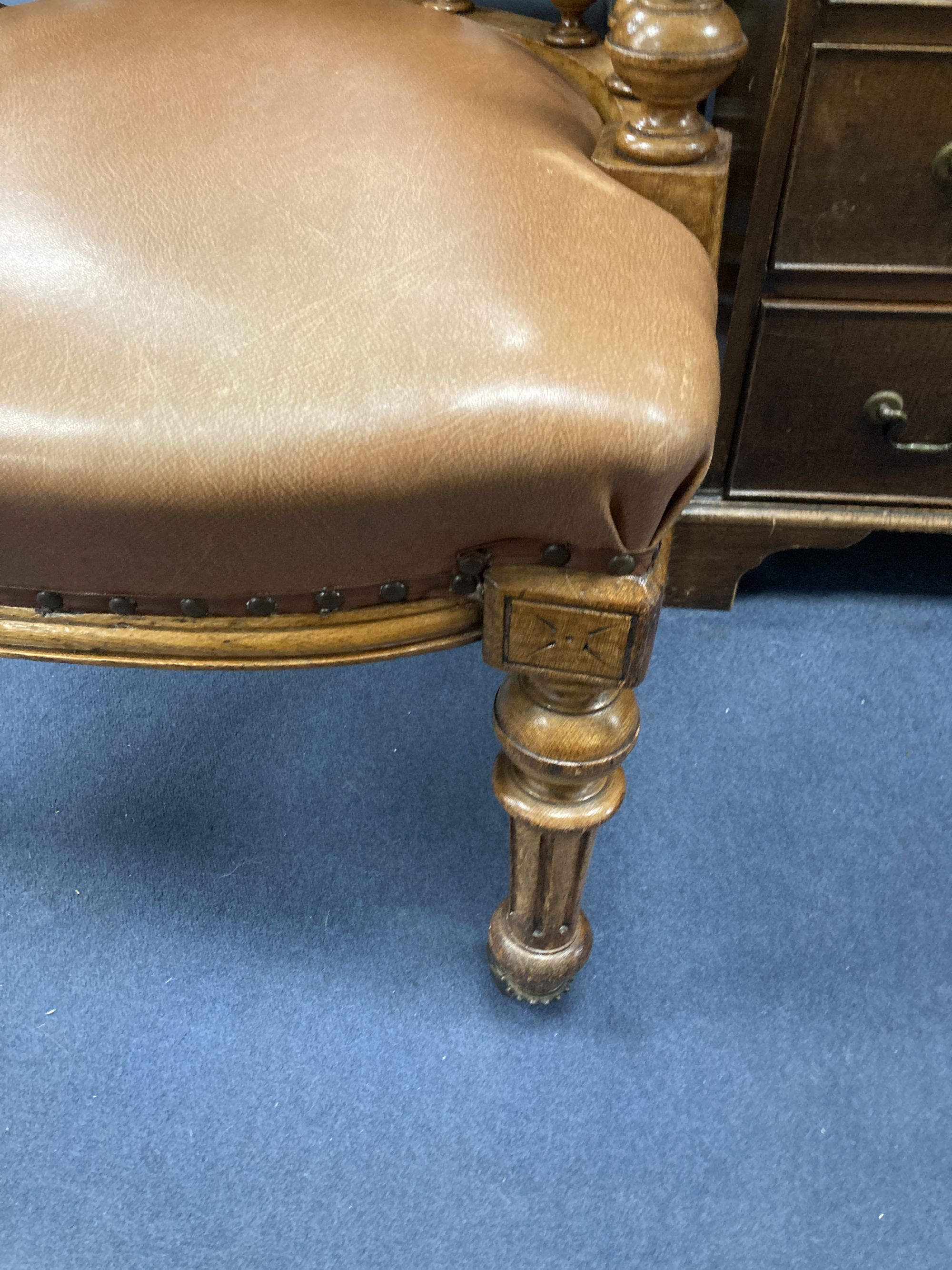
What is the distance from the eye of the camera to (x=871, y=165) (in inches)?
23.5

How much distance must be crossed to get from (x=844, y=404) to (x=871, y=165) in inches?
6.5

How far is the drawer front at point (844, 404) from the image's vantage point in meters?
0.67

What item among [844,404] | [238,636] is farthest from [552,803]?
[844,404]

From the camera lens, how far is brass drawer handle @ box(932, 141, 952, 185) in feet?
1.91

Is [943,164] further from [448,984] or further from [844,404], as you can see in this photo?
[448,984]

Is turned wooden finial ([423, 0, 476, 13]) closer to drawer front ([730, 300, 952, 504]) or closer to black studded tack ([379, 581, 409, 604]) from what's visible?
drawer front ([730, 300, 952, 504])

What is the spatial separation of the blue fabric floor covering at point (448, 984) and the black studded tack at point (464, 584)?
0.31 metres

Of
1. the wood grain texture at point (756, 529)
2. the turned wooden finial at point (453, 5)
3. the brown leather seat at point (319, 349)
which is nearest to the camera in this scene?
the brown leather seat at point (319, 349)

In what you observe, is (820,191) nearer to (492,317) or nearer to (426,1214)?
(492,317)

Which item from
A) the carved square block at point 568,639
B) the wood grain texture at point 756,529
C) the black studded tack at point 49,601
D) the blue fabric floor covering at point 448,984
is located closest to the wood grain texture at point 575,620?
the carved square block at point 568,639

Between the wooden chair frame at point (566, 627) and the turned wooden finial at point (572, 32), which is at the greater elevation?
the turned wooden finial at point (572, 32)

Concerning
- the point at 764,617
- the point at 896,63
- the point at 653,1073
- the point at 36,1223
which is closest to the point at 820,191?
the point at 896,63

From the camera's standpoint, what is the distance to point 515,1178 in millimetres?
534

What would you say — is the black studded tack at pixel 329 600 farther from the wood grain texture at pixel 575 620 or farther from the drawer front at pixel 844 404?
the drawer front at pixel 844 404
